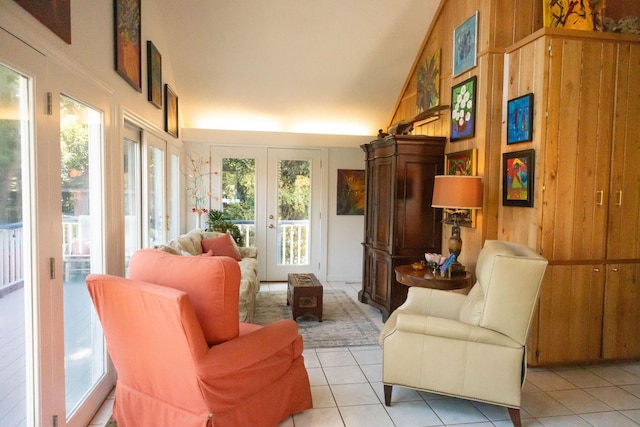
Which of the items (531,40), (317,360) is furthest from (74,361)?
(531,40)

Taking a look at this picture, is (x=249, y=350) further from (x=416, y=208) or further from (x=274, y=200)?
(x=274, y=200)

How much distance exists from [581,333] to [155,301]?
124 inches

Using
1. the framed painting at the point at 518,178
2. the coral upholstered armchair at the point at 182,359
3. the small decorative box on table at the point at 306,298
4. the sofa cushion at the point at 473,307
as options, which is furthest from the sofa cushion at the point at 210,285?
the framed painting at the point at 518,178

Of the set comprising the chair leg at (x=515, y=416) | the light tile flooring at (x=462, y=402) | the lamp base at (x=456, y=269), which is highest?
the lamp base at (x=456, y=269)

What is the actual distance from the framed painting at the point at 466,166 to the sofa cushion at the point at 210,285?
2376 millimetres

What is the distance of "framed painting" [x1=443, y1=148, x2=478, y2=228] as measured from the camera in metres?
3.48

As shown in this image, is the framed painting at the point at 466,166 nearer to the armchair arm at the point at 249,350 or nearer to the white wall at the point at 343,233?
the armchair arm at the point at 249,350

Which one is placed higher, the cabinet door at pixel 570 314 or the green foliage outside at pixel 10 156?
the green foliage outside at pixel 10 156

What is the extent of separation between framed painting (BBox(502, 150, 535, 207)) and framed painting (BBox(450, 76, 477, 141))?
19.1 inches

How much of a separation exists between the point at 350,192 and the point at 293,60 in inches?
82.8

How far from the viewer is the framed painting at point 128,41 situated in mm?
2650

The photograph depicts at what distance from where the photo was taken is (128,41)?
2896 mm

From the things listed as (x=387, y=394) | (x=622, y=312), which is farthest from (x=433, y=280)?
(x=622, y=312)

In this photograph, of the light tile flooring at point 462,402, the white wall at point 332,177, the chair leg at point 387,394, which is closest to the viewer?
the light tile flooring at point 462,402
